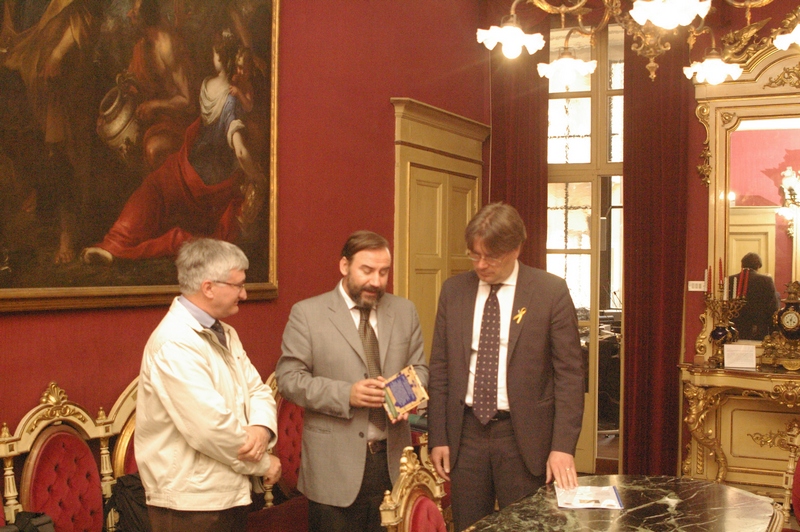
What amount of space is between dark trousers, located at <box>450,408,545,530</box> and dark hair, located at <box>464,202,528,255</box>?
1.94 ft

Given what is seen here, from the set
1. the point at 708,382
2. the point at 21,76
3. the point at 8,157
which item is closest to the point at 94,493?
the point at 8,157

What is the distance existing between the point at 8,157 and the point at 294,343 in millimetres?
1243

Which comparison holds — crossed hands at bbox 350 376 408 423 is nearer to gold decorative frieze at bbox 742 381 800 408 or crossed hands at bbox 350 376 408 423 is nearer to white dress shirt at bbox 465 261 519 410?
white dress shirt at bbox 465 261 519 410

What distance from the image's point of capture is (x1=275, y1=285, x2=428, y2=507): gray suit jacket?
2.85m

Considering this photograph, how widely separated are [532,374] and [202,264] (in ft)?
3.88

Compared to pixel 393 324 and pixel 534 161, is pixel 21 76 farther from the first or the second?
pixel 534 161

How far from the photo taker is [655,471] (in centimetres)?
628

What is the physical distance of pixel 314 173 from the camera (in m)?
4.85

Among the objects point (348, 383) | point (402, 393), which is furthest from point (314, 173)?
point (402, 393)

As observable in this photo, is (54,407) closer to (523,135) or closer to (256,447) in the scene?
(256,447)

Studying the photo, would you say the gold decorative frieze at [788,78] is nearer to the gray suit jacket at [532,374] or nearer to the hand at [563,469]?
the gray suit jacket at [532,374]

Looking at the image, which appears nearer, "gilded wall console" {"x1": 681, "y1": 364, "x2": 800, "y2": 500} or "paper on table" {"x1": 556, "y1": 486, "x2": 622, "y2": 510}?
"paper on table" {"x1": 556, "y1": 486, "x2": 622, "y2": 510}

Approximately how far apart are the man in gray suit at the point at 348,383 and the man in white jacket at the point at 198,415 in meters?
0.23

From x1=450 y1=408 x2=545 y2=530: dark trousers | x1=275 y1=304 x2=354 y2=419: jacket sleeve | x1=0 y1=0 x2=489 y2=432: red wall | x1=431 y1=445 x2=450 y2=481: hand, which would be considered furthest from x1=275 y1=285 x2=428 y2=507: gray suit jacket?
x1=0 y1=0 x2=489 y2=432: red wall
